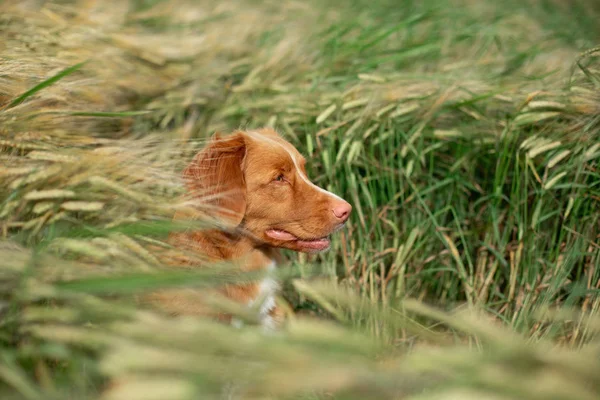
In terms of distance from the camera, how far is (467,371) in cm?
144

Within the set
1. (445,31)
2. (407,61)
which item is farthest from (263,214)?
(445,31)

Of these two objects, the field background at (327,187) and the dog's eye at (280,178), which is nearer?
the field background at (327,187)

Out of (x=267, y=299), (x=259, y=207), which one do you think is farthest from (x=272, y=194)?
(x=267, y=299)

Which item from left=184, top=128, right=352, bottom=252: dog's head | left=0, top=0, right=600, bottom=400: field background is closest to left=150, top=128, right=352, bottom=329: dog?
left=184, top=128, right=352, bottom=252: dog's head

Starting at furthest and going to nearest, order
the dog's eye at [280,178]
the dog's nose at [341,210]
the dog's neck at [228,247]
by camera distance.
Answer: the dog's eye at [280,178], the dog's nose at [341,210], the dog's neck at [228,247]

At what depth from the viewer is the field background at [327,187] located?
1.48 meters

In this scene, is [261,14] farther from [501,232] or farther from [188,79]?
[501,232]

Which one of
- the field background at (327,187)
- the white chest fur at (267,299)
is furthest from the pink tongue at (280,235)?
the field background at (327,187)

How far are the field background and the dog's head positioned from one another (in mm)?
228

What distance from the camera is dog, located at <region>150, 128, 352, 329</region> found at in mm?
2732

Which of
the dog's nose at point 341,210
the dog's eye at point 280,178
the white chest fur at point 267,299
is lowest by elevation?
the white chest fur at point 267,299

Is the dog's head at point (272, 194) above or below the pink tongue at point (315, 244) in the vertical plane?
above

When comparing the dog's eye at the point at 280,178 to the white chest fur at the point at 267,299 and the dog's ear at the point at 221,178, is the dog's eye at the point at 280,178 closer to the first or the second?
the dog's ear at the point at 221,178

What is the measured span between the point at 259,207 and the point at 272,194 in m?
0.08
